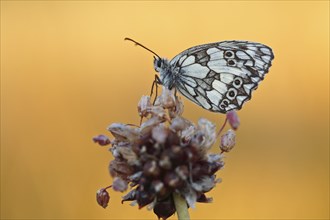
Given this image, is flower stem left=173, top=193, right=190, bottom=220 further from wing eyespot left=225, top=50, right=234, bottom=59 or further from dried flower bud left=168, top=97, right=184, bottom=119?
wing eyespot left=225, top=50, right=234, bottom=59

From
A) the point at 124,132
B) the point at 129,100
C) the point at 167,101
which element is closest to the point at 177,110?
the point at 167,101

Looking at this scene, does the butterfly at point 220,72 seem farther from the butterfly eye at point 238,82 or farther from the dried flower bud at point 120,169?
the dried flower bud at point 120,169

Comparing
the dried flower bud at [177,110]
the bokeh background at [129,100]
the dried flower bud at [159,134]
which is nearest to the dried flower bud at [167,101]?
the dried flower bud at [177,110]

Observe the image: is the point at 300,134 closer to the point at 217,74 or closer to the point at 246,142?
the point at 246,142

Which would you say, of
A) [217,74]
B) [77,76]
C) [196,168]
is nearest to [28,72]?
[77,76]

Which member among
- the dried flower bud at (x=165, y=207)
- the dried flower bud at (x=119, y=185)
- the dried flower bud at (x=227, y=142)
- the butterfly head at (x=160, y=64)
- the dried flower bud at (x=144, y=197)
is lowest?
the dried flower bud at (x=165, y=207)
